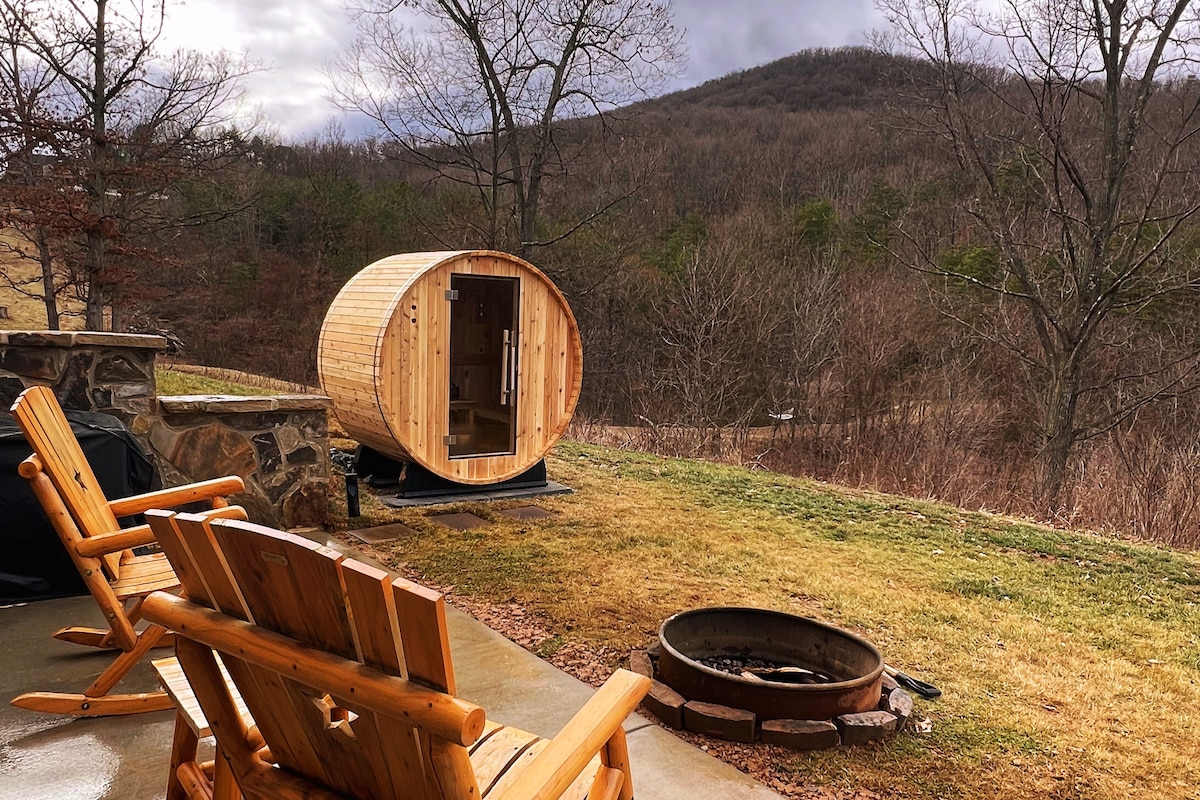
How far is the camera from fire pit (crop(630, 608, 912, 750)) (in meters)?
2.80

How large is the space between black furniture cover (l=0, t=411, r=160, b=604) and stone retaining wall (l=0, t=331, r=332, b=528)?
0.32 m

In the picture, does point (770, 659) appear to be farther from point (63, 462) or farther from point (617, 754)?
point (63, 462)

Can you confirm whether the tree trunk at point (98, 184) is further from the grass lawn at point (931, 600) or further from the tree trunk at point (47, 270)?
the grass lawn at point (931, 600)

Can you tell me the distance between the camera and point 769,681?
2.98 metres

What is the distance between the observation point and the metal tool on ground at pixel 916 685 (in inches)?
126

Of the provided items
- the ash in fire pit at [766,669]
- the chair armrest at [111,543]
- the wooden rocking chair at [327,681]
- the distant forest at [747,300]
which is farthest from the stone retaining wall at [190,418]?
the distant forest at [747,300]

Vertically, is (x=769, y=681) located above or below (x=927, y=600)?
above

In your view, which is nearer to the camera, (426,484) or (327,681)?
(327,681)

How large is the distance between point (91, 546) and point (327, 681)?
1824mm

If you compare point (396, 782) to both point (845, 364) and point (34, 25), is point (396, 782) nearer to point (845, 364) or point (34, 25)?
point (845, 364)

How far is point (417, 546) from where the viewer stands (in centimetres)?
503

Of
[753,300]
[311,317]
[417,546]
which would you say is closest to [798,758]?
[417,546]

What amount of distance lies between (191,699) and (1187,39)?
1251 cm

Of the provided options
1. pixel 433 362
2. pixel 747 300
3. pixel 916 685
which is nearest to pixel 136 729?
pixel 916 685
